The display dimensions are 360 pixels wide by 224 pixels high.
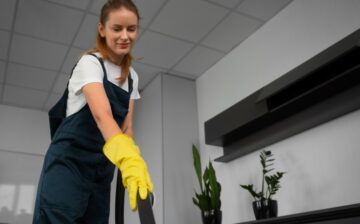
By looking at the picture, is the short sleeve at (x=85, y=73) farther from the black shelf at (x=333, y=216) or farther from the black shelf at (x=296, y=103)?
the black shelf at (x=296, y=103)

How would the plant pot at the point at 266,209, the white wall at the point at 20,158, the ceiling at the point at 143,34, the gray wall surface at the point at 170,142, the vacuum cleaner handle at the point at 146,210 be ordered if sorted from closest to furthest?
the vacuum cleaner handle at the point at 146,210, the plant pot at the point at 266,209, the ceiling at the point at 143,34, the gray wall surface at the point at 170,142, the white wall at the point at 20,158

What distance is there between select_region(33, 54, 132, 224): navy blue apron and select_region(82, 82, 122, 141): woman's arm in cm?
10

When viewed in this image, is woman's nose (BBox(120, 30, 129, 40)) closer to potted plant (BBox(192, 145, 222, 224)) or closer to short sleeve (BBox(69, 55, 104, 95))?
short sleeve (BBox(69, 55, 104, 95))

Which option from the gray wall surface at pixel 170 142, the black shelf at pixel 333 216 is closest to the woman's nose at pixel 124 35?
the black shelf at pixel 333 216

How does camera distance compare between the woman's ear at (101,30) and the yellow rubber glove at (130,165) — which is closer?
the yellow rubber glove at (130,165)

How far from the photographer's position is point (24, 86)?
12.6 ft

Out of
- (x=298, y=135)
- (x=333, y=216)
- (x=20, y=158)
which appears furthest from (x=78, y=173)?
(x=20, y=158)

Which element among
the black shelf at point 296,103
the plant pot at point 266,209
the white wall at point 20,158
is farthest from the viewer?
the white wall at point 20,158

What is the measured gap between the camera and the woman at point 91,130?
2.74 feet

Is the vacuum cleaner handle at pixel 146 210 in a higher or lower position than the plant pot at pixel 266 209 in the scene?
lower

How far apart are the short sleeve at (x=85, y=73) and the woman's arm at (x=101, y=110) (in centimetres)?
2

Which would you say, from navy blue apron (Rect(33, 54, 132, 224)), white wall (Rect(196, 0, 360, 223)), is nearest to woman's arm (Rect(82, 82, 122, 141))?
navy blue apron (Rect(33, 54, 132, 224))

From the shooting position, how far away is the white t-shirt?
0.88m

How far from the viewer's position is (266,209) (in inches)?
89.2
